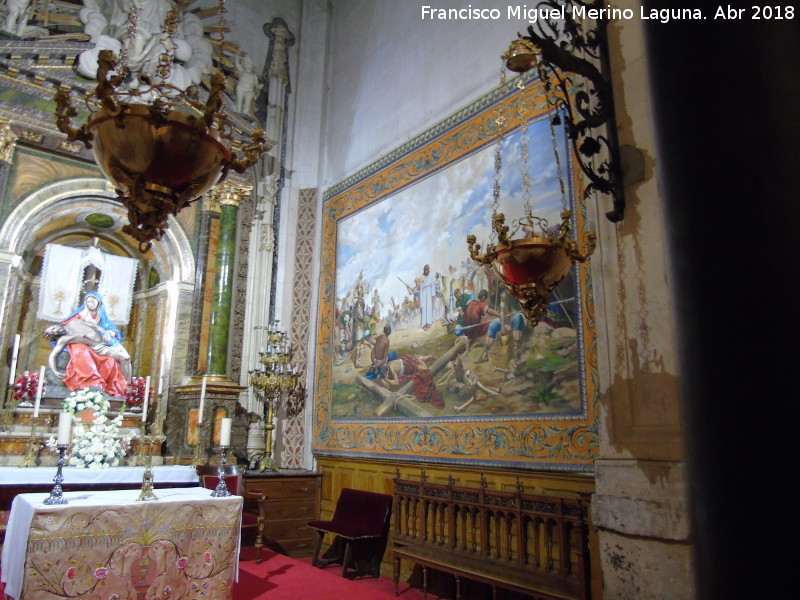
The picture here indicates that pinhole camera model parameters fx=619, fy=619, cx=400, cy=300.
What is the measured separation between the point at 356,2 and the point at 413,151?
3.65m

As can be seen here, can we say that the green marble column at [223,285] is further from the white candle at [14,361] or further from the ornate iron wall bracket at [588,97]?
the ornate iron wall bracket at [588,97]

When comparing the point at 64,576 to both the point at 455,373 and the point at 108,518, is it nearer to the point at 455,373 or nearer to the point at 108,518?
the point at 108,518

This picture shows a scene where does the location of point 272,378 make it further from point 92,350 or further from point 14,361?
point 14,361

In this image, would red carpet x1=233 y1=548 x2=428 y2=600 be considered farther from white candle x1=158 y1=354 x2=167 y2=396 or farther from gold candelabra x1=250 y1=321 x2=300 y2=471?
white candle x1=158 y1=354 x2=167 y2=396

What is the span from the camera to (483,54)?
22.2 feet

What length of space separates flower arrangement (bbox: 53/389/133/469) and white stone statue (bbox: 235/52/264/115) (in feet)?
15.6

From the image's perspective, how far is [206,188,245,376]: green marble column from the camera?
7.98 metres

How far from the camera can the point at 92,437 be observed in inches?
254

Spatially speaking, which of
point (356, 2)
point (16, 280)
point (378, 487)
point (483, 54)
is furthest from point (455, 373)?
point (356, 2)

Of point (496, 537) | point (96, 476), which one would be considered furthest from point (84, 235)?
point (496, 537)

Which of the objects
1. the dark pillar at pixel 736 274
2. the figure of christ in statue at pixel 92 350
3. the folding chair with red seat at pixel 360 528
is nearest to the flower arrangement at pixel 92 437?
the figure of christ in statue at pixel 92 350

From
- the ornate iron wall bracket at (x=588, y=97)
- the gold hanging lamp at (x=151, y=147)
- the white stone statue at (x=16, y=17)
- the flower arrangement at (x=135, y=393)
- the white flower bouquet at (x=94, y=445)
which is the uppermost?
the white stone statue at (x=16, y=17)

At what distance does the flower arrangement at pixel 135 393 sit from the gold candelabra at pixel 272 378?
137 centimetres

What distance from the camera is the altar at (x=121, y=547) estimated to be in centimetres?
391
